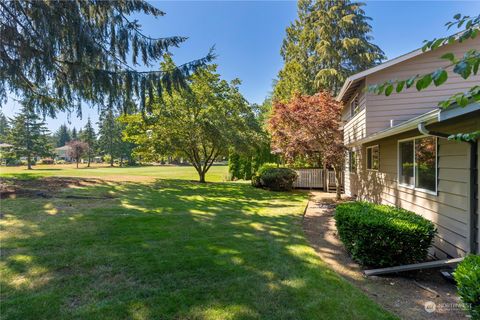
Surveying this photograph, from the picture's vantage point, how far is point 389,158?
737 centimetres

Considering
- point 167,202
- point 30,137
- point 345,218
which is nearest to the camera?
point 345,218

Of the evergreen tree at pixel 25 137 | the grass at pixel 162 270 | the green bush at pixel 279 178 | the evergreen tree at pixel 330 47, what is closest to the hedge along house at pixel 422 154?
the grass at pixel 162 270

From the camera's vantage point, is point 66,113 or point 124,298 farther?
point 66,113

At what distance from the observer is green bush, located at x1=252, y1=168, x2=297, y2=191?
43.5 feet

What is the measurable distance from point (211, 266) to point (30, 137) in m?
40.8

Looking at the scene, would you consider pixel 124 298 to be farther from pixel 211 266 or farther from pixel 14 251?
pixel 14 251

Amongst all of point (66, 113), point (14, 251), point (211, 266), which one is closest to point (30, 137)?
point (66, 113)

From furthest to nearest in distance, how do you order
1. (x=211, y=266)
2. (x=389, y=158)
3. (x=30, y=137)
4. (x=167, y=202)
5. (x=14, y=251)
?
(x=30, y=137) < (x=167, y=202) < (x=389, y=158) < (x=14, y=251) < (x=211, y=266)

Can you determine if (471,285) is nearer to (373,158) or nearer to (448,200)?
(448,200)

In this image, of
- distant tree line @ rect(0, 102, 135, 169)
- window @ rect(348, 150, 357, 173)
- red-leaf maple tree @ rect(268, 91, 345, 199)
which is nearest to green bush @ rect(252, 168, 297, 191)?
red-leaf maple tree @ rect(268, 91, 345, 199)

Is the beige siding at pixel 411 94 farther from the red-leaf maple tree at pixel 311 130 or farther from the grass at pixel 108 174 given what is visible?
the grass at pixel 108 174

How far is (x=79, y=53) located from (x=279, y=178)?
32.5 ft

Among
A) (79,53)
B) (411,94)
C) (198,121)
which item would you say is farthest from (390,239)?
(198,121)

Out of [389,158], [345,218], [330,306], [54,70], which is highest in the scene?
[54,70]
